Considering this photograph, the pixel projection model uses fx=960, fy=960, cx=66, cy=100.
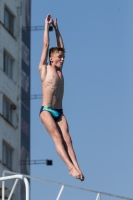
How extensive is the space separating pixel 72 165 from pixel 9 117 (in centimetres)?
3046

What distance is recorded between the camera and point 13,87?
153 feet

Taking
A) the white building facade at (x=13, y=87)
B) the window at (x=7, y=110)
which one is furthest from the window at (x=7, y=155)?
the window at (x=7, y=110)

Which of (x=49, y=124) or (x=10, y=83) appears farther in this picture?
(x=10, y=83)

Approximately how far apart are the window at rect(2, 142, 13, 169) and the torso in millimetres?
28725

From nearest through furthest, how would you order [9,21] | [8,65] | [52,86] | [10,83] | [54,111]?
[52,86] < [54,111] < [10,83] < [8,65] < [9,21]

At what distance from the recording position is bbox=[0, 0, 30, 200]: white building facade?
4497 cm

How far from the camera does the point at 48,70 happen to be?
1576cm

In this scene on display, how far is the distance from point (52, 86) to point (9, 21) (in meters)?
31.7

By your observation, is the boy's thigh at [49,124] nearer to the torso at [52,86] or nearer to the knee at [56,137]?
the knee at [56,137]

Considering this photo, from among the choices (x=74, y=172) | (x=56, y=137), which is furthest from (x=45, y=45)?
(x=74, y=172)

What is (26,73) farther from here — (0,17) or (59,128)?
(59,128)

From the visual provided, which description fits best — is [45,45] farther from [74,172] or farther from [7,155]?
[7,155]

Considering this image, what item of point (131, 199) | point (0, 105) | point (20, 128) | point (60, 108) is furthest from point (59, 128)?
point (20, 128)

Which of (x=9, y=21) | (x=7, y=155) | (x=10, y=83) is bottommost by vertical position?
(x=7, y=155)
